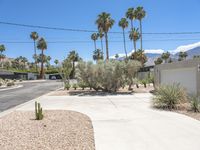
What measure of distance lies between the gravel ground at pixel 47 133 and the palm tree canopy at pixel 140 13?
46.1 m

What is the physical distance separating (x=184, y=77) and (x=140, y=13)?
115 feet

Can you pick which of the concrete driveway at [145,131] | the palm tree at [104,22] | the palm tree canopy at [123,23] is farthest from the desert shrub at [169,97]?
the palm tree canopy at [123,23]

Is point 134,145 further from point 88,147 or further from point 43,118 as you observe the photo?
point 43,118

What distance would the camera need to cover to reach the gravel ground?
8.32m

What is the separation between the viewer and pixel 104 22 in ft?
186

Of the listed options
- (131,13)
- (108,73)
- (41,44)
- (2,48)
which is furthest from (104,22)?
(2,48)

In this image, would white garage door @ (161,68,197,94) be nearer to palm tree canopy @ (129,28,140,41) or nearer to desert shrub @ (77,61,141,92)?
desert shrub @ (77,61,141,92)

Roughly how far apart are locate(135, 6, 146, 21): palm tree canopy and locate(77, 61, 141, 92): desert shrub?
99.0ft

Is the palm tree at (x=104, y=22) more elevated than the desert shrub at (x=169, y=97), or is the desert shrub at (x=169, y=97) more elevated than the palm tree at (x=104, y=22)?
the palm tree at (x=104, y=22)

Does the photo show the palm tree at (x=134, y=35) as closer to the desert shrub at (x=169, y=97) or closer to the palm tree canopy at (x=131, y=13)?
the palm tree canopy at (x=131, y=13)

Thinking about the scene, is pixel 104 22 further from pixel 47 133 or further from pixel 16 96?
pixel 47 133

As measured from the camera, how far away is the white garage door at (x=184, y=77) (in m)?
22.1

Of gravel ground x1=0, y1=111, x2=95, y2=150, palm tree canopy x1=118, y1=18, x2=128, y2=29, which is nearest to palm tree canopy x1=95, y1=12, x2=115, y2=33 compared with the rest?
palm tree canopy x1=118, y1=18, x2=128, y2=29

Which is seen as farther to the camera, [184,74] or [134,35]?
[134,35]
